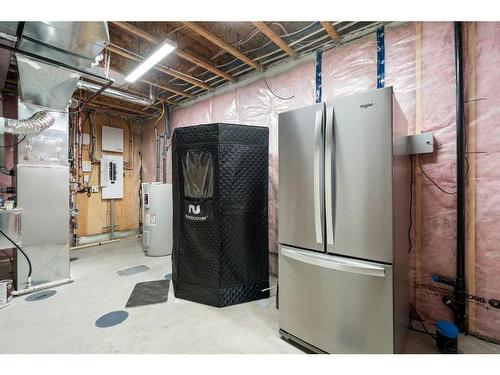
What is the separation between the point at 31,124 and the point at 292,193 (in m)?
3.25

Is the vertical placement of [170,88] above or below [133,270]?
above

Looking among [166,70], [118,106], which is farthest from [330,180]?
[118,106]

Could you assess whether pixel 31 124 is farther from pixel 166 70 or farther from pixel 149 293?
pixel 149 293

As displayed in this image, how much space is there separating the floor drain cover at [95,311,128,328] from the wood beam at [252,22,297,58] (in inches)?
127

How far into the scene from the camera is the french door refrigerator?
1.40 m

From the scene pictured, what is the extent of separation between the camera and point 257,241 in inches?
103

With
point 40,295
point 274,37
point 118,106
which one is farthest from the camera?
point 118,106

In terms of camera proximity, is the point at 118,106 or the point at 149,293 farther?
the point at 118,106

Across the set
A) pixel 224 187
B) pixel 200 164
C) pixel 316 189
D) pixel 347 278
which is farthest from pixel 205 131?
pixel 347 278

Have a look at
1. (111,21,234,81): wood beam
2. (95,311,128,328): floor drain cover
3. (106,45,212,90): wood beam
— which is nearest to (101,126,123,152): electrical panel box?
(106,45,212,90): wood beam

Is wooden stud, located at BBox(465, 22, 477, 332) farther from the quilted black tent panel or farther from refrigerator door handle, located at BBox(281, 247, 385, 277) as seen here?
the quilted black tent panel

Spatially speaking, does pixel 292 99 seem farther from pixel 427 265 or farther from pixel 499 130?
pixel 427 265

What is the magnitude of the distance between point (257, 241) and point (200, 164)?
43.4 inches

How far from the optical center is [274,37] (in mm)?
2455
